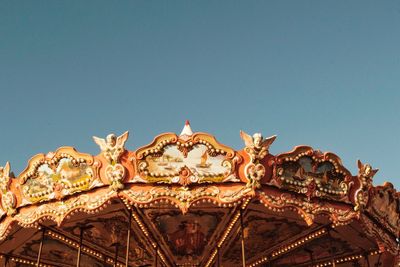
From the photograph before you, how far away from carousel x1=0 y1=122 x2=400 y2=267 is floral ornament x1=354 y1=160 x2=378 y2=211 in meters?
0.02

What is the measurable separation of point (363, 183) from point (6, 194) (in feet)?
26.0

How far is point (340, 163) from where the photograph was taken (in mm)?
10992

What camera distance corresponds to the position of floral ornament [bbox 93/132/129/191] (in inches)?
400

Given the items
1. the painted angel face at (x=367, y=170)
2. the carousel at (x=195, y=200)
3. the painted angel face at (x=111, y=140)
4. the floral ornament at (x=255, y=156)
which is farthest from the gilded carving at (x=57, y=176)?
the painted angel face at (x=367, y=170)

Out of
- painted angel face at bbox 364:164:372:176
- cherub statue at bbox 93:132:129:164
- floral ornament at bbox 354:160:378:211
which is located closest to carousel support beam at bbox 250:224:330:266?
floral ornament at bbox 354:160:378:211

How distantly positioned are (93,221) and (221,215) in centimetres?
302

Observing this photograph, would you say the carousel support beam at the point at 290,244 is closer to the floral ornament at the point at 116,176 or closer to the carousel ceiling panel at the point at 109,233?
the carousel ceiling panel at the point at 109,233

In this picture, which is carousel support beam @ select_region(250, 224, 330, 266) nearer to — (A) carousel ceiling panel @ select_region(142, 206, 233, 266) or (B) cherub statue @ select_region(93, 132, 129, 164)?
(A) carousel ceiling panel @ select_region(142, 206, 233, 266)

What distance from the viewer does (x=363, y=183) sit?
11.2m

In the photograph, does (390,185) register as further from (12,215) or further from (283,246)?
(12,215)

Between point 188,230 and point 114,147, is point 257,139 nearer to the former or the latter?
point 114,147

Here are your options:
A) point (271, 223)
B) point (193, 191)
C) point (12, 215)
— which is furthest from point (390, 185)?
point (12, 215)

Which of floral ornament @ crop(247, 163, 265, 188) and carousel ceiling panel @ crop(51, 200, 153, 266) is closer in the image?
floral ornament @ crop(247, 163, 265, 188)

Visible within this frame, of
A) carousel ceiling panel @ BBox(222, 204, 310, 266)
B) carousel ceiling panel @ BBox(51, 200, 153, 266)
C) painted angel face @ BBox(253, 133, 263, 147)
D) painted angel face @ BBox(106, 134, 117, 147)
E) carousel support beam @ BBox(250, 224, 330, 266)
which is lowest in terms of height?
carousel support beam @ BBox(250, 224, 330, 266)
